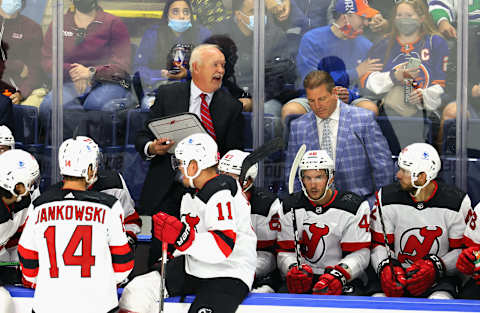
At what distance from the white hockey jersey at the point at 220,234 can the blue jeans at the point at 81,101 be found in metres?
1.93

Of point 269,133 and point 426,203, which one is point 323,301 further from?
point 269,133

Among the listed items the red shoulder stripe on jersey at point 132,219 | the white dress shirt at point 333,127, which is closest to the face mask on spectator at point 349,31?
the white dress shirt at point 333,127

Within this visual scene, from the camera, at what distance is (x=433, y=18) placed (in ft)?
14.9

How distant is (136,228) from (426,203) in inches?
68.2

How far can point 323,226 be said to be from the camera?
12.0 feet

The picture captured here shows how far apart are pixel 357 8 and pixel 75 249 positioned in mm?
2727

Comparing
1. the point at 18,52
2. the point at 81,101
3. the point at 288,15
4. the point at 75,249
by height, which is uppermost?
the point at 288,15

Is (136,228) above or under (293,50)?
under

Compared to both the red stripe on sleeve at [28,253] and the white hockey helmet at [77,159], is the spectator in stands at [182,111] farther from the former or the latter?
the red stripe on sleeve at [28,253]

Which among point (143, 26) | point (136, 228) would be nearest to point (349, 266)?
point (136, 228)

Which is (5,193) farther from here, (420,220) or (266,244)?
(420,220)

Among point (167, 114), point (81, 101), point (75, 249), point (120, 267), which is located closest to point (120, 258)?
point (120, 267)

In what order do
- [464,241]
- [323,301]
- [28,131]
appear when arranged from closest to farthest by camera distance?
[323,301]
[464,241]
[28,131]

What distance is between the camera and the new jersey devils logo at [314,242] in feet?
12.0
